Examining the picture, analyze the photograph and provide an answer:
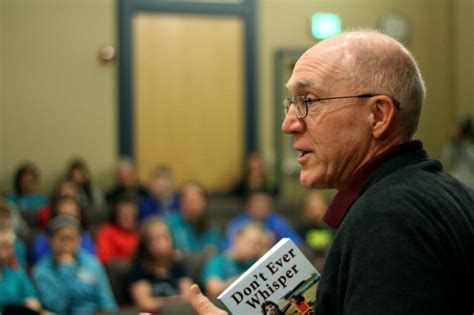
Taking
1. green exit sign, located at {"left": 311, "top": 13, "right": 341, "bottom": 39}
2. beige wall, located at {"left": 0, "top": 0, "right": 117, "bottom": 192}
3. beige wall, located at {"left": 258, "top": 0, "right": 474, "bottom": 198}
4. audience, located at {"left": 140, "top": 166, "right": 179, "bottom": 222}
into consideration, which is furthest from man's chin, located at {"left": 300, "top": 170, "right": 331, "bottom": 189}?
green exit sign, located at {"left": 311, "top": 13, "right": 341, "bottom": 39}

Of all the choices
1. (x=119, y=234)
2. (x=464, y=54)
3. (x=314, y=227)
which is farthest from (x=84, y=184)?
(x=464, y=54)

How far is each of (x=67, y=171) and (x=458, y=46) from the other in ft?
15.6

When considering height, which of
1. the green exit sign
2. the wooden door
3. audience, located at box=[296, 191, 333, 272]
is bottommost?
audience, located at box=[296, 191, 333, 272]

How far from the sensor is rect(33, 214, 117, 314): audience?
379cm

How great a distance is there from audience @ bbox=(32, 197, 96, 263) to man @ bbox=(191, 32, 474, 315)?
3.63 metres

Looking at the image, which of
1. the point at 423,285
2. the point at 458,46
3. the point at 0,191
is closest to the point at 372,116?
the point at 423,285

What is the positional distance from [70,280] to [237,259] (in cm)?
96

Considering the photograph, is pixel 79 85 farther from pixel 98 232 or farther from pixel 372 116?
pixel 372 116

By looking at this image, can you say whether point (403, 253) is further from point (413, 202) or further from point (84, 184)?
point (84, 184)

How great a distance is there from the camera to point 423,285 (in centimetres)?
95

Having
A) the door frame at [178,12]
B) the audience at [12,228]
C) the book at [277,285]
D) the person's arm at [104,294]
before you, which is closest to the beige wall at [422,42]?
the door frame at [178,12]

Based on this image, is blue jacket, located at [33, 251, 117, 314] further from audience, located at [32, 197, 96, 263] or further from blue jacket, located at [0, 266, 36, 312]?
audience, located at [32, 197, 96, 263]

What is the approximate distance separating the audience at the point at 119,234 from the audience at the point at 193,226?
1.07ft

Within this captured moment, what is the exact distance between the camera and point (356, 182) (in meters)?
1.17
